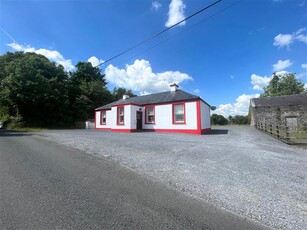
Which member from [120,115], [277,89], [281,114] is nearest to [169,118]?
[120,115]

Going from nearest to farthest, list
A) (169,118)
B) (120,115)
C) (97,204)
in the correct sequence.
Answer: (97,204) < (169,118) < (120,115)

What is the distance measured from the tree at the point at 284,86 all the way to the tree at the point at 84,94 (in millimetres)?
42279

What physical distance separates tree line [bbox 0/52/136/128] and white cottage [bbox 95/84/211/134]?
37.9 feet

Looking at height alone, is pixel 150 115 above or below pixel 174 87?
below

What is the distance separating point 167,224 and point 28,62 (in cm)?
2984

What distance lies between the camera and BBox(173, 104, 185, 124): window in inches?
623

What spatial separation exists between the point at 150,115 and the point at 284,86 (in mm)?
42937

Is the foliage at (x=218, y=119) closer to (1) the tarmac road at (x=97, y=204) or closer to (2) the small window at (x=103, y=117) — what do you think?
(2) the small window at (x=103, y=117)

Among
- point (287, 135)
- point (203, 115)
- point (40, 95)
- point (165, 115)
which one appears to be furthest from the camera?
point (40, 95)

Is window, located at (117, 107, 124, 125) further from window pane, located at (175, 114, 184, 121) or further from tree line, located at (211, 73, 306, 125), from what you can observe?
tree line, located at (211, 73, 306, 125)

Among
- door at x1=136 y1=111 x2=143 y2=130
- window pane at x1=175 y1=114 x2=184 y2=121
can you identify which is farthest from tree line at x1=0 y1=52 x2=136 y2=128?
window pane at x1=175 y1=114 x2=184 y2=121

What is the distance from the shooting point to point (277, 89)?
4422 centimetres

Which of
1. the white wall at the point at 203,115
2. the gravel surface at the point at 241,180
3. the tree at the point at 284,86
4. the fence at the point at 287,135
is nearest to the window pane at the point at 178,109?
the white wall at the point at 203,115

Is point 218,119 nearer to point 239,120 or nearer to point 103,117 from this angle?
point 239,120
